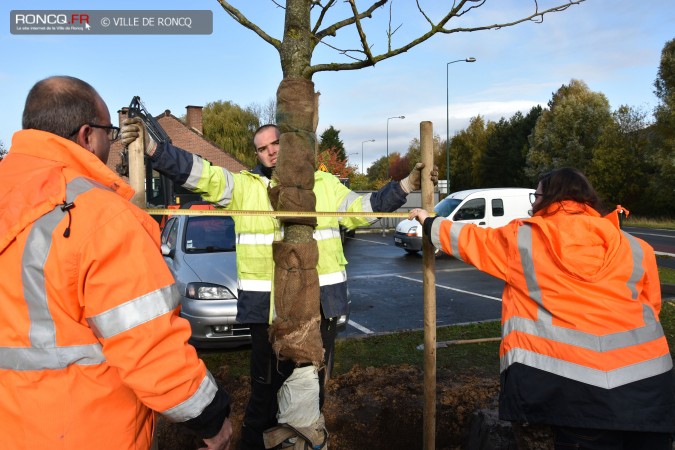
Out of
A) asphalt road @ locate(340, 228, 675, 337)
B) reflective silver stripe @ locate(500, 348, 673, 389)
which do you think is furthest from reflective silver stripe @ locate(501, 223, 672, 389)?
asphalt road @ locate(340, 228, 675, 337)

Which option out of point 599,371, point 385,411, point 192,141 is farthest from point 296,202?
point 192,141

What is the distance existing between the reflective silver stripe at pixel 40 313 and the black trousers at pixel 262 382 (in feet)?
4.89

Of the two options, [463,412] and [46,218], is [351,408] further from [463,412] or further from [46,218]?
[46,218]

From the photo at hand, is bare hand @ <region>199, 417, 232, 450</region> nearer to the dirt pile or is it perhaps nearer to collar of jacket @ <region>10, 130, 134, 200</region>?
collar of jacket @ <region>10, 130, 134, 200</region>

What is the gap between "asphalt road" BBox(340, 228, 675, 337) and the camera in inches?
292

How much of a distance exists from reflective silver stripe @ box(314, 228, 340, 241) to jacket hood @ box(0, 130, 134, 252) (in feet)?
4.42

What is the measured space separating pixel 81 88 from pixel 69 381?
0.89 metres

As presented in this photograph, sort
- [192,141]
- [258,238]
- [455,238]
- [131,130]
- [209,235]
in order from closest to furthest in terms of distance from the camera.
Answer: [131,130] < [455,238] < [258,238] < [209,235] < [192,141]

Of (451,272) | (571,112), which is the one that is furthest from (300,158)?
(571,112)

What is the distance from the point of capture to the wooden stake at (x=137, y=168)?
96.6 inches

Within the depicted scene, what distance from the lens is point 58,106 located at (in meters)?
1.57

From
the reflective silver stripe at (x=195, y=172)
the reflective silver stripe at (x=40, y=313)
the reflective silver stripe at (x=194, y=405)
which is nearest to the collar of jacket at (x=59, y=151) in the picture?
the reflective silver stripe at (x=40, y=313)

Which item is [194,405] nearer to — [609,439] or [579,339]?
[579,339]

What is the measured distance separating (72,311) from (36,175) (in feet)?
1.29
